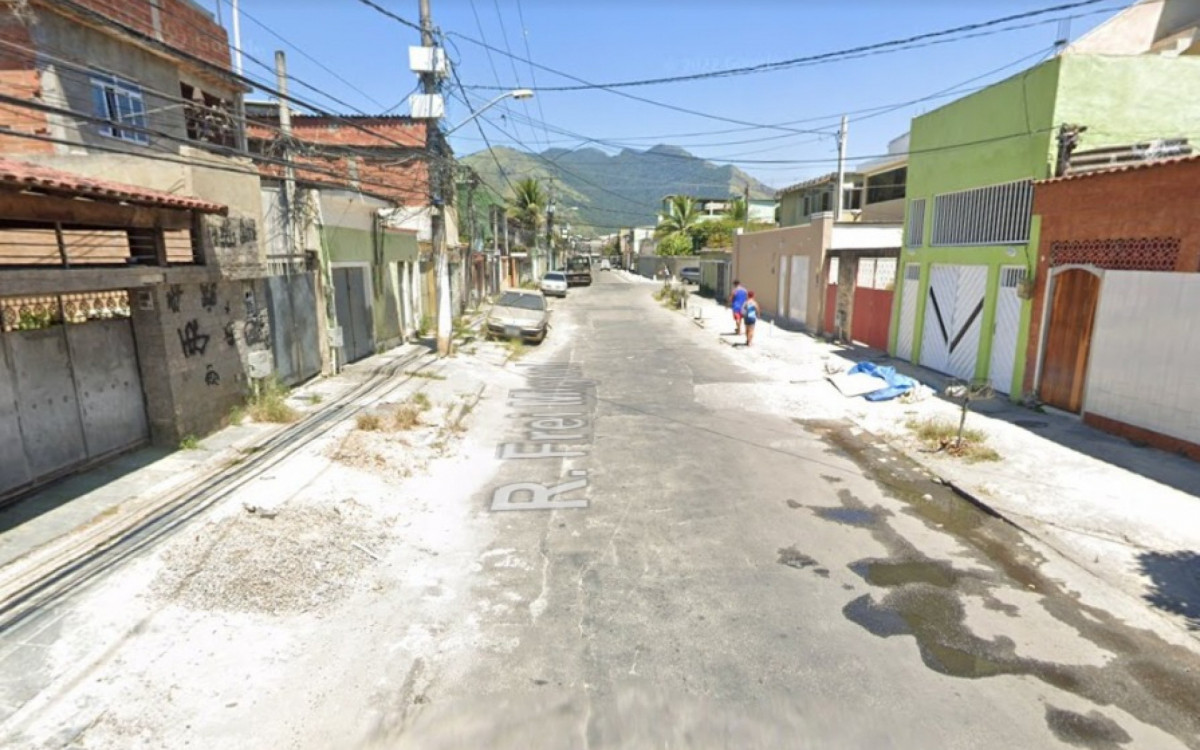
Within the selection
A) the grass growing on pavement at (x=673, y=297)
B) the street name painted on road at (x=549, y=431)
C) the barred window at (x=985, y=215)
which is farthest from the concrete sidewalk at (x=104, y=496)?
the grass growing on pavement at (x=673, y=297)

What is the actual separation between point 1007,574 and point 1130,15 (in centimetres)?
2014

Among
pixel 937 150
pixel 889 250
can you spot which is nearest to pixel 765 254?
pixel 889 250

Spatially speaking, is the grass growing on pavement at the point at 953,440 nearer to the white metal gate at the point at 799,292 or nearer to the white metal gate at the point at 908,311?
the white metal gate at the point at 908,311

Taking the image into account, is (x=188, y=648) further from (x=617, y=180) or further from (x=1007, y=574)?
(x=617, y=180)

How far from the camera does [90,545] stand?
216 inches

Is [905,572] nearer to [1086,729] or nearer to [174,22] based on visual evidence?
[1086,729]

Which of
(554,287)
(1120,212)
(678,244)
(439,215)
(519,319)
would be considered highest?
A: (678,244)

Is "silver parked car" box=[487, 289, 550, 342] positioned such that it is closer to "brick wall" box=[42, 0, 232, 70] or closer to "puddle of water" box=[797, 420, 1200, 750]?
"brick wall" box=[42, 0, 232, 70]

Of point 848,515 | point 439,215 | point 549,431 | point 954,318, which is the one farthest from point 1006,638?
point 439,215

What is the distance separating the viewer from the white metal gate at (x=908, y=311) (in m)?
15.0

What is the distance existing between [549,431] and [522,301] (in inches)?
427

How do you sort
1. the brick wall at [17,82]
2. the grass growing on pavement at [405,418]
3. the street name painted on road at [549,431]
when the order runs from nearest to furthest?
the street name painted on road at [549,431]
the grass growing on pavement at [405,418]
the brick wall at [17,82]

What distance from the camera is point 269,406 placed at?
9.69m

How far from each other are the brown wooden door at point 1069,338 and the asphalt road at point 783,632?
161 inches
